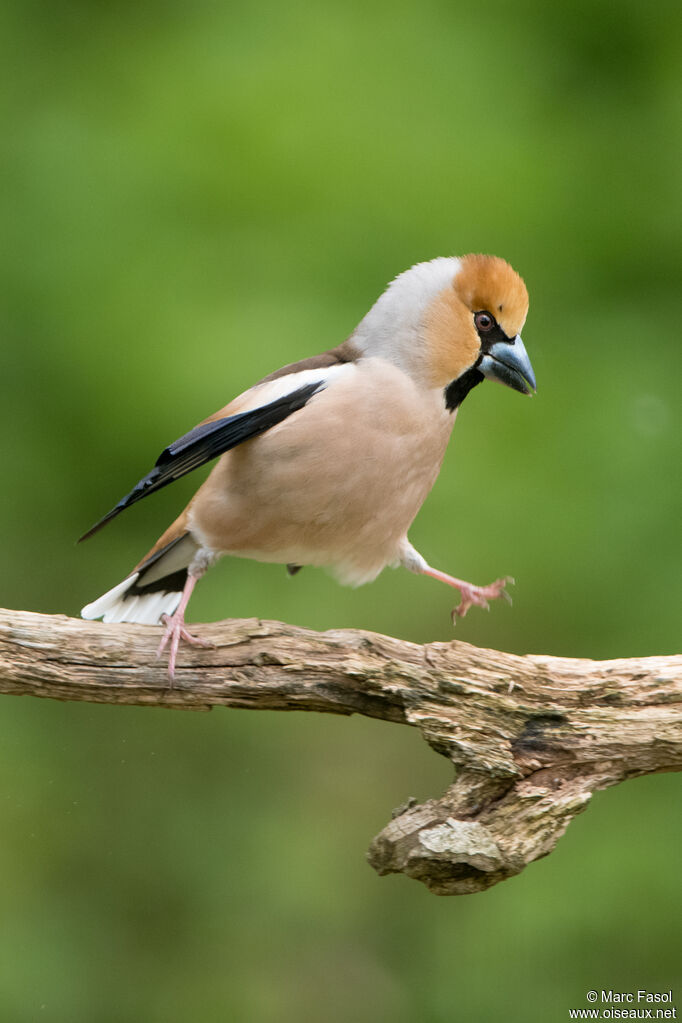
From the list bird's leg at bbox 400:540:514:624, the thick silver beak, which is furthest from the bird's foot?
the thick silver beak

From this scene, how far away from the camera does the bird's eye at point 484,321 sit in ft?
10.3

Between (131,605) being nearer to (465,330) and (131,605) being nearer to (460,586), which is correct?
(460,586)

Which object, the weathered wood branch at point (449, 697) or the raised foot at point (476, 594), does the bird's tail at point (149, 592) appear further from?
the raised foot at point (476, 594)

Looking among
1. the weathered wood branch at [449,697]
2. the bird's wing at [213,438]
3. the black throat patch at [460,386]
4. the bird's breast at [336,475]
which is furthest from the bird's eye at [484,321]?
the weathered wood branch at [449,697]

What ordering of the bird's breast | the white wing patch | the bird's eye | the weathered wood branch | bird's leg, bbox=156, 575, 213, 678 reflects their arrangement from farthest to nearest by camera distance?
the white wing patch, the bird's eye, the bird's breast, bird's leg, bbox=156, 575, 213, 678, the weathered wood branch

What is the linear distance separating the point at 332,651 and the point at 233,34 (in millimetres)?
3892

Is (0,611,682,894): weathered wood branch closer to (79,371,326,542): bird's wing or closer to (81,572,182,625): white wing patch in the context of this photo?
(79,371,326,542): bird's wing

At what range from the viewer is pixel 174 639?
111 inches

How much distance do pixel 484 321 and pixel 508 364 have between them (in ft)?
0.43

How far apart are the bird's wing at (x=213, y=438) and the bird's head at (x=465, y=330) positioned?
0.26m

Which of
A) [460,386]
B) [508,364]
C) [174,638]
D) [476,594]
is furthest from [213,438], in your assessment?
[476,594]

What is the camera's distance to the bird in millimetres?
3037

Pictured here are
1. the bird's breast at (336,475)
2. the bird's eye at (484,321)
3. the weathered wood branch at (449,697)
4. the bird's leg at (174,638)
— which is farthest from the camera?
the bird's eye at (484,321)

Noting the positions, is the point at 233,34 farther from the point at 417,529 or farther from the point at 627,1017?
the point at 627,1017
